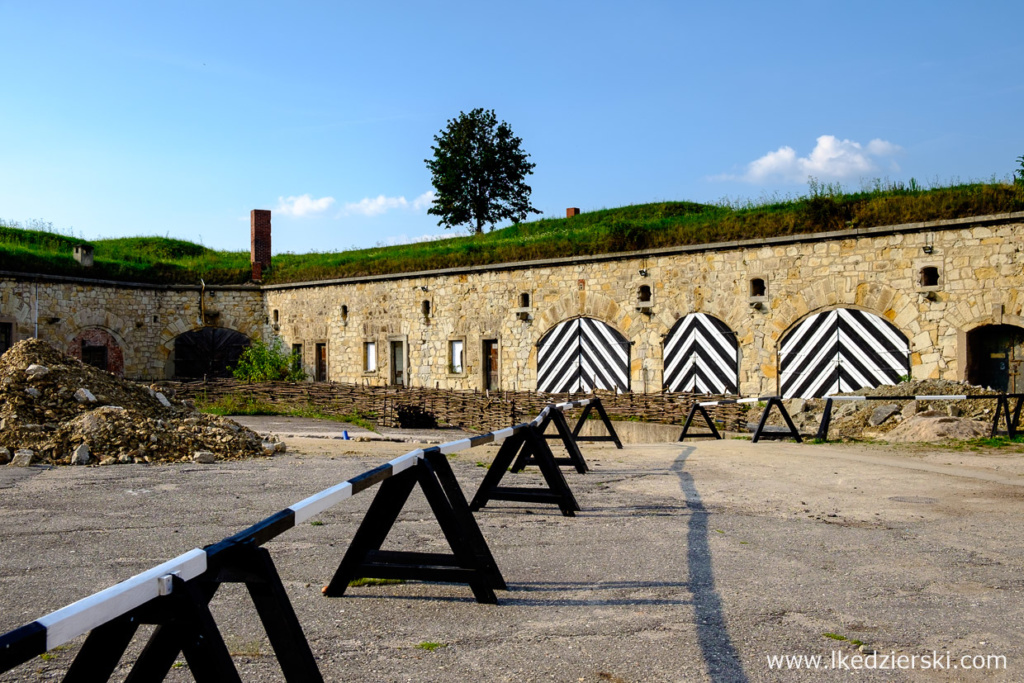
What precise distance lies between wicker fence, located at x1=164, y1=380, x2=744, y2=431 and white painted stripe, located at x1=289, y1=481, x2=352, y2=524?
12.4 meters

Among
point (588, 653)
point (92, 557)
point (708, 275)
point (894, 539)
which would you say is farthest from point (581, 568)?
point (708, 275)

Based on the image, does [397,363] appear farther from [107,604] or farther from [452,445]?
[107,604]

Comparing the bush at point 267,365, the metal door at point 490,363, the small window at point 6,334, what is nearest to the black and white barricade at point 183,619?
the metal door at point 490,363

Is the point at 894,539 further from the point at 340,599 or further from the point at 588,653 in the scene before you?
the point at 340,599

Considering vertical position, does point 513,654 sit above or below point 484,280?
below

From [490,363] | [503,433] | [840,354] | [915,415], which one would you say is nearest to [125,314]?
[490,363]

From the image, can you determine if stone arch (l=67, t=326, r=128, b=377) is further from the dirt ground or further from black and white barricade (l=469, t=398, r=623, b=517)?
black and white barricade (l=469, t=398, r=623, b=517)

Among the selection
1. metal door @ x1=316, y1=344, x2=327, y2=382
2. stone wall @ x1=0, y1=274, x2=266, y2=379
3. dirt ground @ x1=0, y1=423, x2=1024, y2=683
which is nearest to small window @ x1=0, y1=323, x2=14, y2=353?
stone wall @ x1=0, y1=274, x2=266, y2=379

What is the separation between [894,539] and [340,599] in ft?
12.7

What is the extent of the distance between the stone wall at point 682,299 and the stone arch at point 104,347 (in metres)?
4.90

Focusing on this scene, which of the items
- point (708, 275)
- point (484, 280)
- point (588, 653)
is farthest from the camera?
point (484, 280)

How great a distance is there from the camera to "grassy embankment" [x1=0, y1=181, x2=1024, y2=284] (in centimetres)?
1578

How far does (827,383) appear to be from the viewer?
53.8ft

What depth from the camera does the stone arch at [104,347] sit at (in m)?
25.2
